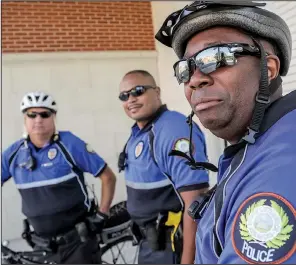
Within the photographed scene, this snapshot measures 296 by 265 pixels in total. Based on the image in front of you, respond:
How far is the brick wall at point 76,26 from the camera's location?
6312mm

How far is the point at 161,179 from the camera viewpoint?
106 inches

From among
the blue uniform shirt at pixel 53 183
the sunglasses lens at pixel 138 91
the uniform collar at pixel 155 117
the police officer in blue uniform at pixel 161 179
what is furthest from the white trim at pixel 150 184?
the blue uniform shirt at pixel 53 183

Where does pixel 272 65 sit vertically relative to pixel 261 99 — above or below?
above

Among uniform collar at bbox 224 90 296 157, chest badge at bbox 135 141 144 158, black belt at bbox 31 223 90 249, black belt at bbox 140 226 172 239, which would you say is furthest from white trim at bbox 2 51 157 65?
uniform collar at bbox 224 90 296 157

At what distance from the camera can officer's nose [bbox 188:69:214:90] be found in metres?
1.28

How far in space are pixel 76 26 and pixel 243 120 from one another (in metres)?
5.68

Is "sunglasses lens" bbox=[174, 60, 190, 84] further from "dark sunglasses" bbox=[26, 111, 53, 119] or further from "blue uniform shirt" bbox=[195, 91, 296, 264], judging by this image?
"dark sunglasses" bbox=[26, 111, 53, 119]

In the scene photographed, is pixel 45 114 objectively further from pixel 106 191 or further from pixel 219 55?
pixel 219 55

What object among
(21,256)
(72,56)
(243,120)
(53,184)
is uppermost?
(72,56)

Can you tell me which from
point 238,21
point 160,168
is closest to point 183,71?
point 238,21

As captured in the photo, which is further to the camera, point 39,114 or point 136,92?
point 39,114

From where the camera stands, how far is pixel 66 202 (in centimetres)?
348

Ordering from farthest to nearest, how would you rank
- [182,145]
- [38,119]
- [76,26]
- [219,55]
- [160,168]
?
1. [76,26]
2. [38,119]
3. [160,168]
4. [182,145]
5. [219,55]

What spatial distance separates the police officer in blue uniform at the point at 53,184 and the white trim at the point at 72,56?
2.80 metres
